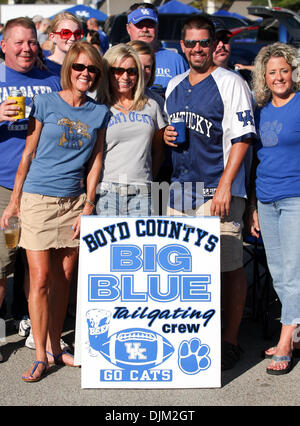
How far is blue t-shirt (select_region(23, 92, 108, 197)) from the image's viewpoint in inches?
174

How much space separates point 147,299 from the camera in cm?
439

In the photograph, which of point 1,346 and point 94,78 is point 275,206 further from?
point 1,346

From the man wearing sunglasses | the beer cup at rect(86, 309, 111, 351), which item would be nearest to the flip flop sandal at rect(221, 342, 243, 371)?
the man wearing sunglasses

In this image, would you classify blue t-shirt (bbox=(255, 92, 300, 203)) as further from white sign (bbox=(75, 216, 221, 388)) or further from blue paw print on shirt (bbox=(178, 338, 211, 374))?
blue paw print on shirt (bbox=(178, 338, 211, 374))

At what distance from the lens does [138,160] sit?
180 inches

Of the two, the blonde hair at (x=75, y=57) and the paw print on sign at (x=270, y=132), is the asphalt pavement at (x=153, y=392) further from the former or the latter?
the blonde hair at (x=75, y=57)

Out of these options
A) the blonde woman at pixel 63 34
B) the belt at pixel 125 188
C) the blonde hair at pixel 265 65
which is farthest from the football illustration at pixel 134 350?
the blonde woman at pixel 63 34

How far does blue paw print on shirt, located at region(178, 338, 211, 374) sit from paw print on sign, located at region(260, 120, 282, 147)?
56.0 inches

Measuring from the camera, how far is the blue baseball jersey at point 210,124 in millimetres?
4543

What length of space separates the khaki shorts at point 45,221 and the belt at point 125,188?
25cm

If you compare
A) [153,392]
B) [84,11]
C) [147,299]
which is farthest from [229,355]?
[84,11]

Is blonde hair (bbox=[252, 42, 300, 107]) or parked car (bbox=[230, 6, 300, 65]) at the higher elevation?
parked car (bbox=[230, 6, 300, 65])

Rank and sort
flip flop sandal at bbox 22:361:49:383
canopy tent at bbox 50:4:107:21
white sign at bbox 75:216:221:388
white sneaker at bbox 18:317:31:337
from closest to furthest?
white sign at bbox 75:216:221:388 < flip flop sandal at bbox 22:361:49:383 < white sneaker at bbox 18:317:31:337 < canopy tent at bbox 50:4:107:21
